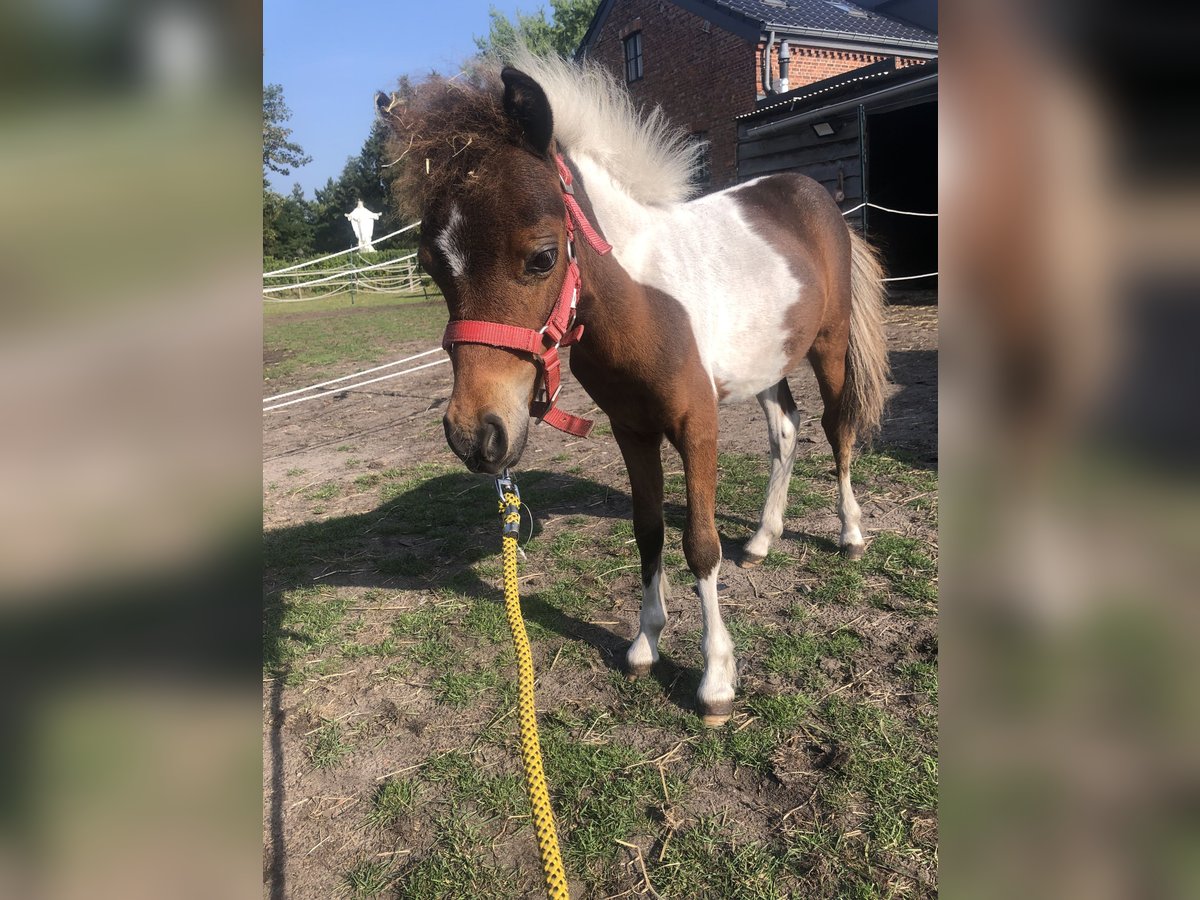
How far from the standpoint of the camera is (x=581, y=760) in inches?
93.2

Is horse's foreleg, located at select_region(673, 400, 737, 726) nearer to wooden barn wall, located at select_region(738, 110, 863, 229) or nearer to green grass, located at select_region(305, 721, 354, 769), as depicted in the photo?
green grass, located at select_region(305, 721, 354, 769)

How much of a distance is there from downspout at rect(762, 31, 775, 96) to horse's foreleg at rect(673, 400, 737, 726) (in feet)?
56.5

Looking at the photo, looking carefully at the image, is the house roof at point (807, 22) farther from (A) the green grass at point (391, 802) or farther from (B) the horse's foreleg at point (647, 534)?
(A) the green grass at point (391, 802)

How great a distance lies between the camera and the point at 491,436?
1.88m

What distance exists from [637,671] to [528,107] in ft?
6.65

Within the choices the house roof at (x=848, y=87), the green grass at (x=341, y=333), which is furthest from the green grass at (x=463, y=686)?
the house roof at (x=848, y=87)

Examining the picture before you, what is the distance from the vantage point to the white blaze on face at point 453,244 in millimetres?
1871

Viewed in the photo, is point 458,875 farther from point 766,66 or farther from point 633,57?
point 633,57

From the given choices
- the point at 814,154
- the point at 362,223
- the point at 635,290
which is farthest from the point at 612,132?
the point at 362,223

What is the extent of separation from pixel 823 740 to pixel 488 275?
1795 millimetres

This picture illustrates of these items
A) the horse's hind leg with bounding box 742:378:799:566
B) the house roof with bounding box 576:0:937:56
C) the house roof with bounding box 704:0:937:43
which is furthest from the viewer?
the house roof with bounding box 704:0:937:43

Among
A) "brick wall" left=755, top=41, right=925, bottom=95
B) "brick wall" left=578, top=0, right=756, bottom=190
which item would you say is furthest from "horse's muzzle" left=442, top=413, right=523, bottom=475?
"brick wall" left=755, top=41, right=925, bottom=95

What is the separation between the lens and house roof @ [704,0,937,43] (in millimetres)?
17375

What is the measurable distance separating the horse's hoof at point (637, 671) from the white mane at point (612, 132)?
5.90 feet
